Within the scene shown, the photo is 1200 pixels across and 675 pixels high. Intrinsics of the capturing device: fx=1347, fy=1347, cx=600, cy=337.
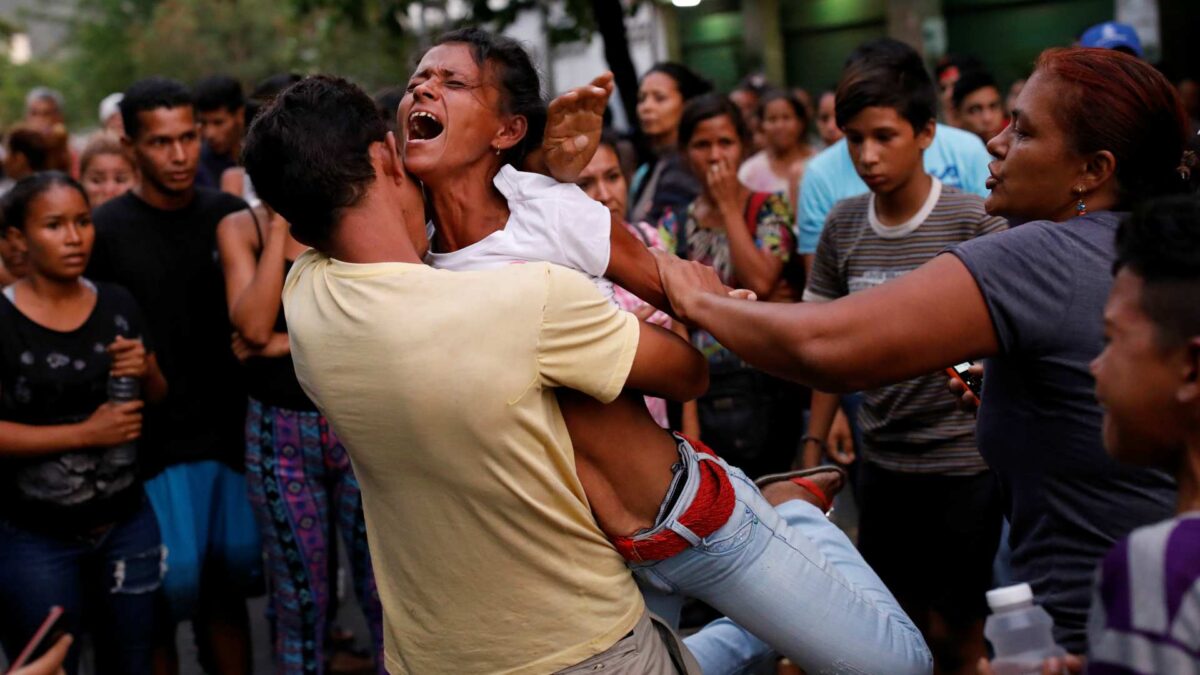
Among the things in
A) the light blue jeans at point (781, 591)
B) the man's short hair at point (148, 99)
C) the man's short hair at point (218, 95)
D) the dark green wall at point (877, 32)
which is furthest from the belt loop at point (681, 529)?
the dark green wall at point (877, 32)

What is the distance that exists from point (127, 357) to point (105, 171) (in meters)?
2.79

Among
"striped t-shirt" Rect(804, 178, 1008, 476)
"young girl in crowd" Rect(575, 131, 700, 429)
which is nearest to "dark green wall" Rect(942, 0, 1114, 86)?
"young girl in crowd" Rect(575, 131, 700, 429)

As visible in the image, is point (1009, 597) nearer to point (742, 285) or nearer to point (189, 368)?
point (742, 285)

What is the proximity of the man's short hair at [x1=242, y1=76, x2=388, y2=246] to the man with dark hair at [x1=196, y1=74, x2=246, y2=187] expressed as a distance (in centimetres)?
538

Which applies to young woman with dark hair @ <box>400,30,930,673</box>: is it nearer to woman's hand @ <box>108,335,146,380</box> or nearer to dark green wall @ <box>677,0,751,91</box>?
woman's hand @ <box>108,335,146,380</box>

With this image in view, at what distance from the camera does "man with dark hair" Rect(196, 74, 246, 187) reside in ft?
26.0

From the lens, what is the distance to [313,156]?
2.61 metres

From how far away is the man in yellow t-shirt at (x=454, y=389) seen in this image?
2484 millimetres

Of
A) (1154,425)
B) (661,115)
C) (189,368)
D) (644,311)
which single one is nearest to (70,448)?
(189,368)

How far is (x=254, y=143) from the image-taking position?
2670 millimetres

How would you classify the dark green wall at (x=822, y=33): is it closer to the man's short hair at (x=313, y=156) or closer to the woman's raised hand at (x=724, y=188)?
the woman's raised hand at (x=724, y=188)

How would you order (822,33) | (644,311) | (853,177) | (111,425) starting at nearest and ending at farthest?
(644,311) → (111,425) → (853,177) → (822,33)

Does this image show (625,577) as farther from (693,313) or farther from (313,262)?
(313,262)

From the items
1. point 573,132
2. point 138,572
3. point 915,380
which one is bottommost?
point 138,572
